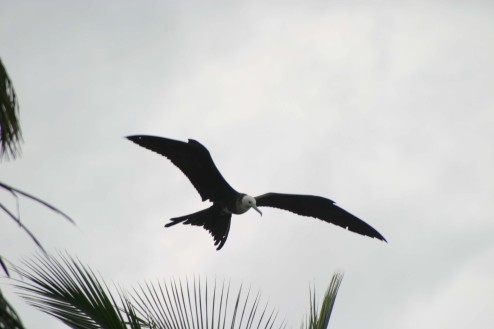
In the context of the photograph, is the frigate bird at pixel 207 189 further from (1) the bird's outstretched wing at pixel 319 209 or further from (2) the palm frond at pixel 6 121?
(2) the palm frond at pixel 6 121

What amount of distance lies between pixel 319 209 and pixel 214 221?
4.17 ft

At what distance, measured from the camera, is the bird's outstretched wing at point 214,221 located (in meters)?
6.52

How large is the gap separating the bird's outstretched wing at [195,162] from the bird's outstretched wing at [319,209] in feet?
1.71

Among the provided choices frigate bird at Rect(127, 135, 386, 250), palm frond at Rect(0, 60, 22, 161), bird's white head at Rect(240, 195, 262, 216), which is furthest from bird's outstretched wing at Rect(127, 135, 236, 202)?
palm frond at Rect(0, 60, 22, 161)

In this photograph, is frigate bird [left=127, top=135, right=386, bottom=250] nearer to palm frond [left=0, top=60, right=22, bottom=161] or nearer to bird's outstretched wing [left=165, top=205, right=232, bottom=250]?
bird's outstretched wing [left=165, top=205, right=232, bottom=250]

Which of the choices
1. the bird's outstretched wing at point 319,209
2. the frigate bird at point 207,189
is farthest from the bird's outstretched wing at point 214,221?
the bird's outstretched wing at point 319,209

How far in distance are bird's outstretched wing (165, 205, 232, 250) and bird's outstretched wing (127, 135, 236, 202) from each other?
0.54 feet

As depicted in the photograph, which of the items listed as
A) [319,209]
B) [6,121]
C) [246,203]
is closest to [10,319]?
[6,121]

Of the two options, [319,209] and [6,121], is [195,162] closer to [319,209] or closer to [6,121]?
[319,209]

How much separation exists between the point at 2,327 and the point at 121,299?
1.31m

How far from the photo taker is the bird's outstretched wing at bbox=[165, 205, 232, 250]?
21.4ft

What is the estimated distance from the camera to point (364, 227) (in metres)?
7.31

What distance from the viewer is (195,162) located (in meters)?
6.64

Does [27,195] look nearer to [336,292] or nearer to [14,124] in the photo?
[14,124]
